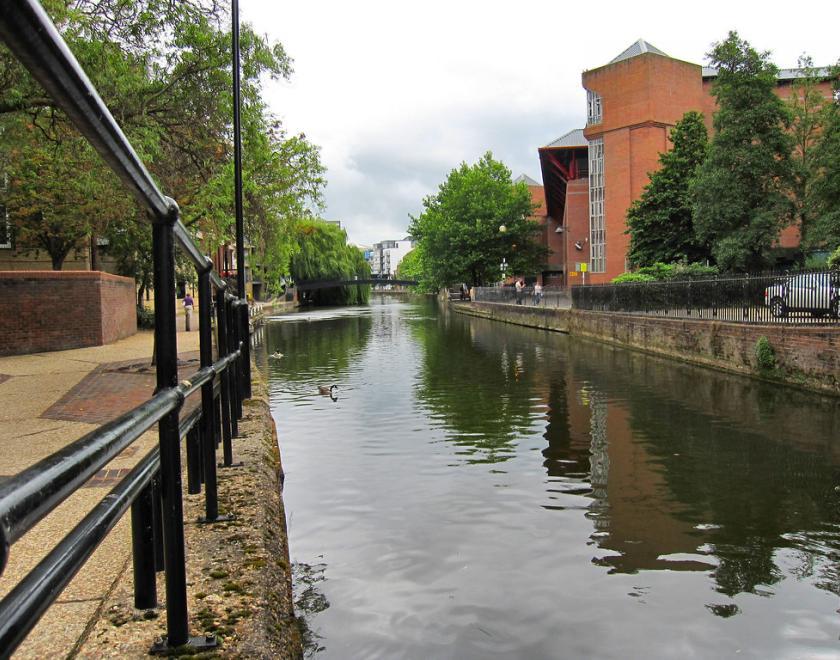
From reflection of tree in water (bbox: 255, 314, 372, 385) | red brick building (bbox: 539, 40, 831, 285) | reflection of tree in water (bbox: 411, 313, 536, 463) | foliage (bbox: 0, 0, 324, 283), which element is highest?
red brick building (bbox: 539, 40, 831, 285)

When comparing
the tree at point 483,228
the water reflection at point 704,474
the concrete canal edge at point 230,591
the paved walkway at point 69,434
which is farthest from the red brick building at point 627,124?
the concrete canal edge at point 230,591

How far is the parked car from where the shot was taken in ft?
42.6

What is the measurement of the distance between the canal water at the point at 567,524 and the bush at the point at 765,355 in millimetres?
928

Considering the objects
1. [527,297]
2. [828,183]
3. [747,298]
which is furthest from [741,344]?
[527,297]

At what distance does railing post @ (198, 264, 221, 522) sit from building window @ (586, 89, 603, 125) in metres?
53.1

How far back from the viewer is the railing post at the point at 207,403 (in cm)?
356

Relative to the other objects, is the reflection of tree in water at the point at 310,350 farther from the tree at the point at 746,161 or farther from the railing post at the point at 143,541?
the tree at the point at 746,161

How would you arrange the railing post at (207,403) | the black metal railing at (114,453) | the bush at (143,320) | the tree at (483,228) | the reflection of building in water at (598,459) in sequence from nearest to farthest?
the black metal railing at (114,453)
the railing post at (207,403)
the reflection of building in water at (598,459)
the bush at (143,320)
the tree at (483,228)

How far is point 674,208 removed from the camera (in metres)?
38.0

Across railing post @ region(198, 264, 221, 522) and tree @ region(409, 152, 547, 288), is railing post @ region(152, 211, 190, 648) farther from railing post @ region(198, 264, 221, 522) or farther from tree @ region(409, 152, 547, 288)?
tree @ region(409, 152, 547, 288)

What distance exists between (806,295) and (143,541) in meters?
14.6

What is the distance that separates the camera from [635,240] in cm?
4009

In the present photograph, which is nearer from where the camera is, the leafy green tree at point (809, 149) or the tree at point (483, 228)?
the leafy green tree at point (809, 149)

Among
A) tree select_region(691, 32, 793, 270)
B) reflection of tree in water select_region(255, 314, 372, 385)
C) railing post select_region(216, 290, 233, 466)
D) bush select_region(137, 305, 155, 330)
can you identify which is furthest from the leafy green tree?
railing post select_region(216, 290, 233, 466)
